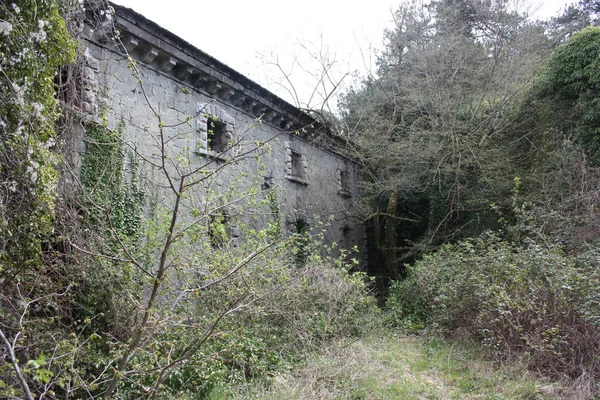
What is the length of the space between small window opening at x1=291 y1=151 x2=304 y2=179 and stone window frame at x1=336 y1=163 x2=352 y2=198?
2.16m

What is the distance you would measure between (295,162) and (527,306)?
8.26m

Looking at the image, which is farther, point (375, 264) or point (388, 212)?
point (375, 264)

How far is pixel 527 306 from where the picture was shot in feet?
17.9

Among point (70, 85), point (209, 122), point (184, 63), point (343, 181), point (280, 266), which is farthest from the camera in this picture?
point (343, 181)

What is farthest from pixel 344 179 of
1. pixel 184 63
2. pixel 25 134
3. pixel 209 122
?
pixel 25 134

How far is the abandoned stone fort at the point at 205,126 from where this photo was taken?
6.51 metres

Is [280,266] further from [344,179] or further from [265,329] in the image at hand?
[344,179]

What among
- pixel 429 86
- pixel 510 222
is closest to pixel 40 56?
pixel 429 86

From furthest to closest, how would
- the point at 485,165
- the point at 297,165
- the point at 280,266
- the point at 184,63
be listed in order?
the point at 297,165, the point at 485,165, the point at 184,63, the point at 280,266

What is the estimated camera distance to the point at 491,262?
6.92 metres

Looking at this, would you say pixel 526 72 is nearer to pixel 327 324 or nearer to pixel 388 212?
pixel 388 212

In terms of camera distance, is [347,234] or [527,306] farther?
[347,234]

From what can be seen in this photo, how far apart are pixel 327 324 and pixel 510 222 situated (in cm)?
648

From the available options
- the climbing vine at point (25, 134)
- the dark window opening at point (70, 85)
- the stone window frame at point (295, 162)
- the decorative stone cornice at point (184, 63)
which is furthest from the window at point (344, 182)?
the climbing vine at point (25, 134)
